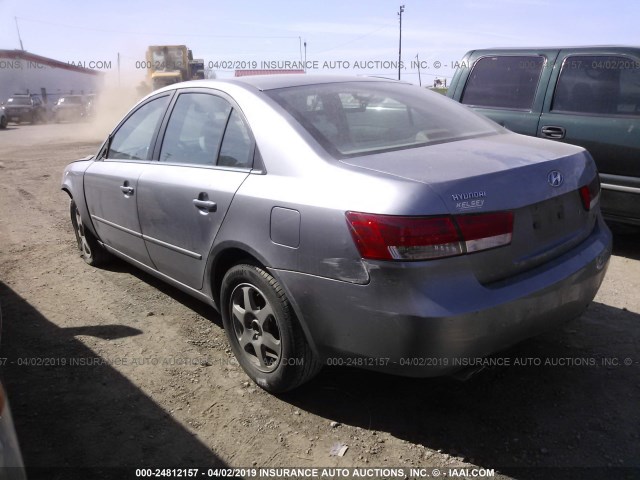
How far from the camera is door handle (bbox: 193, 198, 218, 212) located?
3.12m

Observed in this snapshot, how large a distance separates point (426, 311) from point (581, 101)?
12.8 feet

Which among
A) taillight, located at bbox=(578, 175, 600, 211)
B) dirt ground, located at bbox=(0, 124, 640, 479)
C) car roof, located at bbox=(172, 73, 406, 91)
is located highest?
car roof, located at bbox=(172, 73, 406, 91)

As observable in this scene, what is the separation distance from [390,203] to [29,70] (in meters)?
55.3

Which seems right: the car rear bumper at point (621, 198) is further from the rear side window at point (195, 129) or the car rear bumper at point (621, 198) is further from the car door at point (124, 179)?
the car door at point (124, 179)

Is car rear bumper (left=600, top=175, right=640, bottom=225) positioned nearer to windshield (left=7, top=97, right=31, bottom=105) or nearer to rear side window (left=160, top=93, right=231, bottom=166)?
rear side window (left=160, top=93, right=231, bottom=166)

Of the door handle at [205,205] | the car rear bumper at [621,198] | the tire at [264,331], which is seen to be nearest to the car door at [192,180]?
the door handle at [205,205]

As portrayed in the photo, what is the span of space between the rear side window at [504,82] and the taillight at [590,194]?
273cm

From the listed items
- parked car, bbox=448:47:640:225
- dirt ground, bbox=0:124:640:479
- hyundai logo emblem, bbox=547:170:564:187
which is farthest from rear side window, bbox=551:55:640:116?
hyundai logo emblem, bbox=547:170:564:187

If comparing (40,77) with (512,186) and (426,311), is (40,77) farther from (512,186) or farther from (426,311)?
(426,311)

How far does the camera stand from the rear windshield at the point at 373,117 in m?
2.88

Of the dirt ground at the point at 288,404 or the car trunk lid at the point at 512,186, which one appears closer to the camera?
the car trunk lid at the point at 512,186

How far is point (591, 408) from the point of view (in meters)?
2.84

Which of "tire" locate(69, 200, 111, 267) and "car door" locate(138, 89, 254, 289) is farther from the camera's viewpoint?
"tire" locate(69, 200, 111, 267)

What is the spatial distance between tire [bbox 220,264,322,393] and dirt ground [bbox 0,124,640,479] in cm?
17
